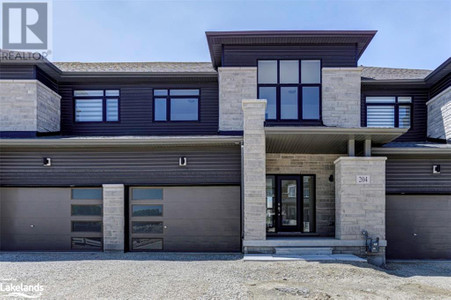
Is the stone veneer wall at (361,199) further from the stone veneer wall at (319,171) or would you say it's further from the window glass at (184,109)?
the window glass at (184,109)

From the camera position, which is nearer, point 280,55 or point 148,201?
point 148,201

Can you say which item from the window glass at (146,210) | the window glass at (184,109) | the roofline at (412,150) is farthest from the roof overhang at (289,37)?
the window glass at (146,210)

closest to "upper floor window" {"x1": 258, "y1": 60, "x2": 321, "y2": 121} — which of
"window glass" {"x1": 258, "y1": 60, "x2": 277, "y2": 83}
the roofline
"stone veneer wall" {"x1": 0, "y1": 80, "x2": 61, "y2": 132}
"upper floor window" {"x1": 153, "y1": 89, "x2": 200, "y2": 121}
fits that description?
"window glass" {"x1": 258, "y1": 60, "x2": 277, "y2": 83}

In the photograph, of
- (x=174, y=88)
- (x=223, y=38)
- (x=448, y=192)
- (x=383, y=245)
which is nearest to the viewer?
(x=383, y=245)

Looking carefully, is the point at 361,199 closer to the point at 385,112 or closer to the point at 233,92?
the point at 385,112

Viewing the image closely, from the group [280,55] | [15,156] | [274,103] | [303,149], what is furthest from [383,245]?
[15,156]

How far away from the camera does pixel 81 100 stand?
1218 centimetres

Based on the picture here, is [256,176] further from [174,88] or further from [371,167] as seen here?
[174,88]

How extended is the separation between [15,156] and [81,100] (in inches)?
124

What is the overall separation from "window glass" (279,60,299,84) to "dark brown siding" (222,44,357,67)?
19 cm

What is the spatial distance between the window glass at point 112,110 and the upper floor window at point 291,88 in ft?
16.7

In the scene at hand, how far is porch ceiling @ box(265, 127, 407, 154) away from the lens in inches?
332

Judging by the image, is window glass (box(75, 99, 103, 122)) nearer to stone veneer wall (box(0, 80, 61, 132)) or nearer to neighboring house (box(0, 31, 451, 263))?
neighboring house (box(0, 31, 451, 263))

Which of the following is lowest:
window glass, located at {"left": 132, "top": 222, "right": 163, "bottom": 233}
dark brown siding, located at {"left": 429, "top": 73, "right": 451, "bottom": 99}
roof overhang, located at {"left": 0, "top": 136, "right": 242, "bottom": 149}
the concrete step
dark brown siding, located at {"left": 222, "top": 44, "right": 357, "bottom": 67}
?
the concrete step
